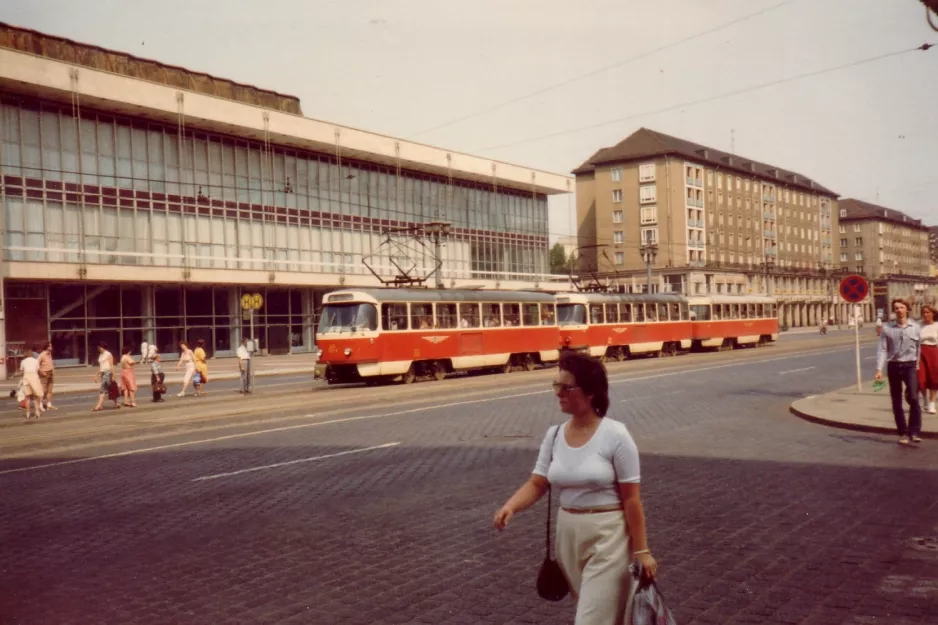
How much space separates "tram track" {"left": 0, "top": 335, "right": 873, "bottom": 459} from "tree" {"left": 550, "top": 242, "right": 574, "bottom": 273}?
302ft

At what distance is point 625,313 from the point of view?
39719 millimetres

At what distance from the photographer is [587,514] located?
12.5ft

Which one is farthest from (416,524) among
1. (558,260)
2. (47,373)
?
(558,260)

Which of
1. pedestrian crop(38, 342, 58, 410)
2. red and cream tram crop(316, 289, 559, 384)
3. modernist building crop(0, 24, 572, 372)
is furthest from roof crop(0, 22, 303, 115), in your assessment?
red and cream tram crop(316, 289, 559, 384)

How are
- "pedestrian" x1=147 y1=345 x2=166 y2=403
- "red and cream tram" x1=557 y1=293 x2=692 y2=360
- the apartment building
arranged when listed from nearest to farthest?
"pedestrian" x1=147 y1=345 x2=166 y2=403
"red and cream tram" x1=557 y1=293 x2=692 y2=360
the apartment building

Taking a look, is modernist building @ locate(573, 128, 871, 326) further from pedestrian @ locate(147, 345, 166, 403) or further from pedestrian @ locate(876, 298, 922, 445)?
pedestrian @ locate(876, 298, 922, 445)

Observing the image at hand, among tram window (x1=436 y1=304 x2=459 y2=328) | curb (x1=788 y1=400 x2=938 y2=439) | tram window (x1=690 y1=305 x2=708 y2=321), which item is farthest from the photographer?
tram window (x1=690 y1=305 x2=708 y2=321)

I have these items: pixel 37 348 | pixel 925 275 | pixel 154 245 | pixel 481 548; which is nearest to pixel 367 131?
pixel 154 245

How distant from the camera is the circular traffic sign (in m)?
18.9

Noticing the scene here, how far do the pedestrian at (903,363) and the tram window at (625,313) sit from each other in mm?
27328

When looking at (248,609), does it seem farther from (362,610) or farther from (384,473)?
(384,473)

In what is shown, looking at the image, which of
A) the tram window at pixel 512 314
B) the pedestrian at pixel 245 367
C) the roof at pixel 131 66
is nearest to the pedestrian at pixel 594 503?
the pedestrian at pixel 245 367

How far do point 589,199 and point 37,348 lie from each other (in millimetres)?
76393

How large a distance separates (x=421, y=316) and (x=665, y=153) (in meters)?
72.3
